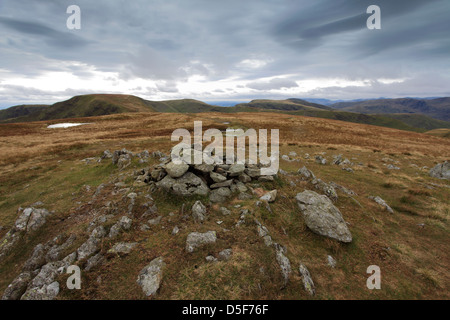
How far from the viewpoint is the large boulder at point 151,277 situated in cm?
713

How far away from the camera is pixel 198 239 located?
912 cm

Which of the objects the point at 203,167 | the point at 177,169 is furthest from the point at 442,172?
the point at 177,169

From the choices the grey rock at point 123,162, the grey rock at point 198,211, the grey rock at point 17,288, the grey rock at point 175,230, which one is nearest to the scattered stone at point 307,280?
the grey rock at point 198,211

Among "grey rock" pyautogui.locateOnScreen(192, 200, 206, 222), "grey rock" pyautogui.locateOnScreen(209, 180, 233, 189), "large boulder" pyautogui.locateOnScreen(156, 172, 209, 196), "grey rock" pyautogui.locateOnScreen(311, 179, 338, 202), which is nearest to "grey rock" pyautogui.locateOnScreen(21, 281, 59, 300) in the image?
"grey rock" pyautogui.locateOnScreen(192, 200, 206, 222)

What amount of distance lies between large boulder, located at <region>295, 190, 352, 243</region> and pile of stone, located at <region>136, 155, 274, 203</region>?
340 centimetres

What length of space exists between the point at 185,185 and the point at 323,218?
8915 millimetres

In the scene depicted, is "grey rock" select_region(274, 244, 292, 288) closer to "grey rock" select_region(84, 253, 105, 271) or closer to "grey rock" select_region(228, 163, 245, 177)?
"grey rock" select_region(228, 163, 245, 177)

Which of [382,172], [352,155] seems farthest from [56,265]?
[352,155]

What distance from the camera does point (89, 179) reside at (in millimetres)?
19562

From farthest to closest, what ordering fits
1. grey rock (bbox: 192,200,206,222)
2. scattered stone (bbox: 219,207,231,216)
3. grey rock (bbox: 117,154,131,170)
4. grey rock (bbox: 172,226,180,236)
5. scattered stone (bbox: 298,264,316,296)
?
grey rock (bbox: 117,154,131,170), scattered stone (bbox: 219,207,231,216), grey rock (bbox: 192,200,206,222), grey rock (bbox: 172,226,180,236), scattered stone (bbox: 298,264,316,296)

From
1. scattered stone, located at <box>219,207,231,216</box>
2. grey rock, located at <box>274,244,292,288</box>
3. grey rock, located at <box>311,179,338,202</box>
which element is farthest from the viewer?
grey rock, located at <box>311,179,338,202</box>

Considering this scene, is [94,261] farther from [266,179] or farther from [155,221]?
[266,179]

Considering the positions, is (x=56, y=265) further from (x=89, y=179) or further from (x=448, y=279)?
(x=448, y=279)

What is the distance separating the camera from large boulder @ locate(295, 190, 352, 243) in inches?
417
